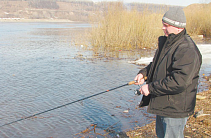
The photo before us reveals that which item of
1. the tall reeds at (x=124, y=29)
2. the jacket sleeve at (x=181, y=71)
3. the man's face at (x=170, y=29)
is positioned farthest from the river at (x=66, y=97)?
the tall reeds at (x=124, y=29)

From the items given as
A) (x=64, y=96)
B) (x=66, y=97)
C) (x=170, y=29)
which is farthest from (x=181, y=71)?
(x=64, y=96)

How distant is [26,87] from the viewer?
23.4 feet

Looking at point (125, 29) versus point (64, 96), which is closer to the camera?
point (64, 96)

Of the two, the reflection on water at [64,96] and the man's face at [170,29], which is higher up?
the man's face at [170,29]

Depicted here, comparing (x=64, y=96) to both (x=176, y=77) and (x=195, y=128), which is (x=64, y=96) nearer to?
(x=195, y=128)

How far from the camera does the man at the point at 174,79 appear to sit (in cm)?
222

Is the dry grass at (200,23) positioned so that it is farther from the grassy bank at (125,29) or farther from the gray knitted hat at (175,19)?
the gray knitted hat at (175,19)

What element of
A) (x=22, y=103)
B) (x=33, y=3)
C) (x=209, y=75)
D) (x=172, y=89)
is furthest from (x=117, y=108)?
(x=33, y=3)

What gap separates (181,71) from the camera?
86.9 inches

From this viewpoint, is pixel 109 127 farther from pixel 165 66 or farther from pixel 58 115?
pixel 165 66

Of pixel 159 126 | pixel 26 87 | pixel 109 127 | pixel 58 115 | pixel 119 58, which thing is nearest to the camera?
pixel 159 126

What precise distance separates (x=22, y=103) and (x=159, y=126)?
4.16m

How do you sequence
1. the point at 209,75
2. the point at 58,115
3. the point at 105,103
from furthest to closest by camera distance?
1. the point at 209,75
2. the point at 105,103
3. the point at 58,115

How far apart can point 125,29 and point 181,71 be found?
11.9 m
